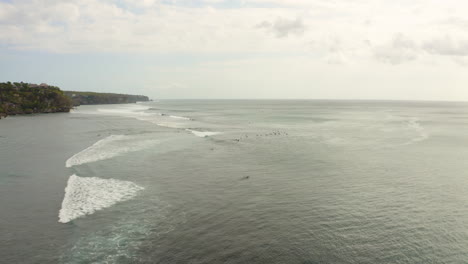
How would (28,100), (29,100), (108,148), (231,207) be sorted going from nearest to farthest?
1. (231,207)
2. (108,148)
3. (28,100)
4. (29,100)

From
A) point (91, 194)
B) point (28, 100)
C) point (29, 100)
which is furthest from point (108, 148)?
point (29, 100)

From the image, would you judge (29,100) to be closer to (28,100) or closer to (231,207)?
(28,100)

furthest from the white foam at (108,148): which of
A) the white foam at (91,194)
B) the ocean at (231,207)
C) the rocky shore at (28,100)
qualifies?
the rocky shore at (28,100)

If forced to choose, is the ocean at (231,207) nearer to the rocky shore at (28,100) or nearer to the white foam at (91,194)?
the white foam at (91,194)

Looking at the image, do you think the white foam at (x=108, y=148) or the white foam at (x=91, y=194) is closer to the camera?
the white foam at (x=91, y=194)

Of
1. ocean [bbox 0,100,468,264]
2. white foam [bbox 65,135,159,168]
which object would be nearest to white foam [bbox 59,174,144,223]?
ocean [bbox 0,100,468,264]

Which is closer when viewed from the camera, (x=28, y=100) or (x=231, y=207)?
(x=231, y=207)

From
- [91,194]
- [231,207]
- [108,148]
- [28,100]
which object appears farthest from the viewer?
[28,100]

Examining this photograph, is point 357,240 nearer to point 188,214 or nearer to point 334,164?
point 188,214
